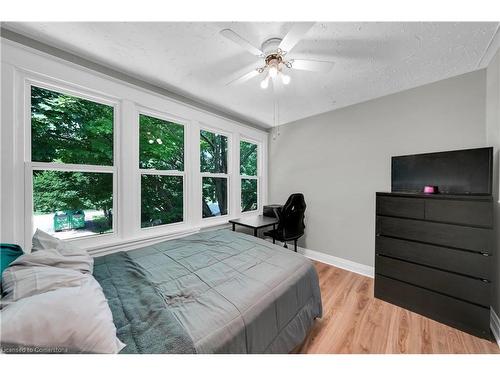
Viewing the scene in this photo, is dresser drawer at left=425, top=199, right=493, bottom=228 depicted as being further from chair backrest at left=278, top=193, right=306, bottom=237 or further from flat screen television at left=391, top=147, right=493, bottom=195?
chair backrest at left=278, top=193, right=306, bottom=237

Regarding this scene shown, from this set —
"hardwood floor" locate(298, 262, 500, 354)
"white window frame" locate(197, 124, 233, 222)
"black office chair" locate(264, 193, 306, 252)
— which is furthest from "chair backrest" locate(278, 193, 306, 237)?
"white window frame" locate(197, 124, 233, 222)

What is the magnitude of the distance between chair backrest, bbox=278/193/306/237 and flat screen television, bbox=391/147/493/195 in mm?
1136

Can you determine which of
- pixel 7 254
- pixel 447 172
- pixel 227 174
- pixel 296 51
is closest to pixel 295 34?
pixel 296 51

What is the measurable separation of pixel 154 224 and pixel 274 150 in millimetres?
2536

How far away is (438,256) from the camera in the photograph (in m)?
1.70

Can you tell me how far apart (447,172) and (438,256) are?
81 cm

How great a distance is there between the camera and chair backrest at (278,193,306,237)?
2656 mm

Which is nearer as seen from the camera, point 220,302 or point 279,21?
point 220,302

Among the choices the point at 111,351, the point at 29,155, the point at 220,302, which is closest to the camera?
the point at 111,351

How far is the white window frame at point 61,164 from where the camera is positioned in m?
1.55

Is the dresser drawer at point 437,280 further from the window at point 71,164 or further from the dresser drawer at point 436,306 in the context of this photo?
the window at point 71,164
